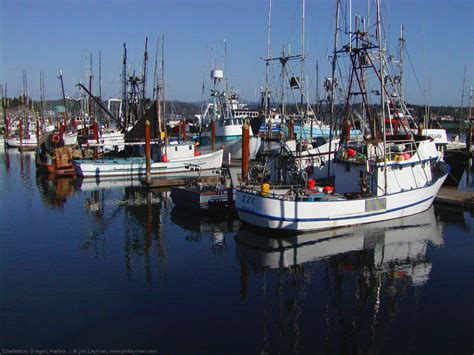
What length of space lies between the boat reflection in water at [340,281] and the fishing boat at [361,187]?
74 centimetres

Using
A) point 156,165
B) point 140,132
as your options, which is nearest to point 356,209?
point 156,165

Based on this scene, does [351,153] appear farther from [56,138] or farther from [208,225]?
[56,138]

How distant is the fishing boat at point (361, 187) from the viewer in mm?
22984

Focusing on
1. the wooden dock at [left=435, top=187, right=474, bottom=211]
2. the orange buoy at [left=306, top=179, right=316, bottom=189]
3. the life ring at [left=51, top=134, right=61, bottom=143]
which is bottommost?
the wooden dock at [left=435, top=187, right=474, bottom=211]

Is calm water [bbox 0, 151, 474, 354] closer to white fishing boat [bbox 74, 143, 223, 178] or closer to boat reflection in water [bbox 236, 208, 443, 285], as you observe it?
boat reflection in water [bbox 236, 208, 443, 285]

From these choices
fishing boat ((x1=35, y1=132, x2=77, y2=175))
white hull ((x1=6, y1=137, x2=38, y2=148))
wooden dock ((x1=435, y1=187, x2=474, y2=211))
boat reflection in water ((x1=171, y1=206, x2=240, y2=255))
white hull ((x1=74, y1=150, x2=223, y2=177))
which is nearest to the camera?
boat reflection in water ((x1=171, y1=206, x2=240, y2=255))

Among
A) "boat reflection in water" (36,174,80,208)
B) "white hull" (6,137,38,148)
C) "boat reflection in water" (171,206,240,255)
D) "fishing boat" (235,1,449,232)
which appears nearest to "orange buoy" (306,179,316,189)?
"fishing boat" (235,1,449,232)

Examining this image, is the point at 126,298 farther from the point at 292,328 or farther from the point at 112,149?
the point at 112,149

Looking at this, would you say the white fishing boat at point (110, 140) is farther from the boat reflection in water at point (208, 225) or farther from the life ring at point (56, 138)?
the boat reflection in water at point (208, 225)

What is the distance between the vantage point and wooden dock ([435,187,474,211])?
29.2 metres

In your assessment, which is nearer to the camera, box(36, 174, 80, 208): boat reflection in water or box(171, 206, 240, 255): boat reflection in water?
box(171, 206, 240, 255): boat reflection in water

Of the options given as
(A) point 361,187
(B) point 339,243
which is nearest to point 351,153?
(A) point 361,187

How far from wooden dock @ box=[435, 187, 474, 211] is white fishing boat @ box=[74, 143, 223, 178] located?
20288 mm

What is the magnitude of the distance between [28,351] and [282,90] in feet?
69.7
